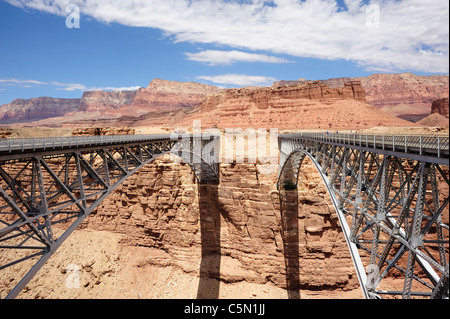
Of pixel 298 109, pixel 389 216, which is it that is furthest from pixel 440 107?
pixel 389 216

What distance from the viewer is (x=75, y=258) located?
1220 inches

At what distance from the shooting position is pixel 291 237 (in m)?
28.9

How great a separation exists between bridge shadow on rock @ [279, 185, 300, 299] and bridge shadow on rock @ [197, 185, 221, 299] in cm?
770

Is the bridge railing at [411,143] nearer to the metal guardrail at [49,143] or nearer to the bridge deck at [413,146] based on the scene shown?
the bridge deck at [413,146]

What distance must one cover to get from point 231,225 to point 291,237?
7.02 metres

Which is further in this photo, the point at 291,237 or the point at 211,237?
the point at 211,237

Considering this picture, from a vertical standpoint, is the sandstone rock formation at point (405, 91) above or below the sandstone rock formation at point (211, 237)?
above

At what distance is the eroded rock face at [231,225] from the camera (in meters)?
28.2

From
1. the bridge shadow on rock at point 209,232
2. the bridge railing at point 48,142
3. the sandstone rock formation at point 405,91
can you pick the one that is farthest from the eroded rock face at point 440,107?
the bridge railing at point 48,142

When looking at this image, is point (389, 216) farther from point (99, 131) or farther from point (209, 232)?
point (99, 131)

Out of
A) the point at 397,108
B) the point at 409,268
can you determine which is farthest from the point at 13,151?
the point at 397,108

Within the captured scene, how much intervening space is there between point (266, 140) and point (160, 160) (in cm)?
1664

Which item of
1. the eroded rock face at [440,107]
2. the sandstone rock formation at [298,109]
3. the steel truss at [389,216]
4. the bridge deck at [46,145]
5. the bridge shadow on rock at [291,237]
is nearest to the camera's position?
the steel truss at [389,216]

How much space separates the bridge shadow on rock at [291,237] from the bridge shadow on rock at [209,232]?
303 inches
